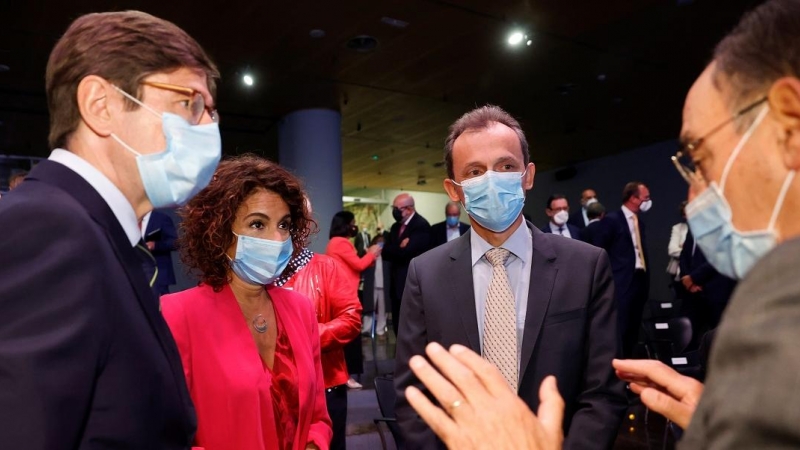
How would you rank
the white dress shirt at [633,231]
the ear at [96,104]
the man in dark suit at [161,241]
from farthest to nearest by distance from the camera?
the white dress shirt at [633,231] < the man in dark suit at [161,241] < the ear at [96,104]

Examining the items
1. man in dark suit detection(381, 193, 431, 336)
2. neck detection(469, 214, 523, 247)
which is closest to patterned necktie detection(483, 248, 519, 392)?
neck detection(469, 214, 523, 247)

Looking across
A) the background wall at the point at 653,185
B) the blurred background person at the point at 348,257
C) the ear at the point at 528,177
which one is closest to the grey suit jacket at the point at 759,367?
the ear at the point at 528,177

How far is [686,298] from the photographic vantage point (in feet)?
21.0

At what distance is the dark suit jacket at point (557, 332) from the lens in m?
1.63

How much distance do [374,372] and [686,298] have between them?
3.72 m

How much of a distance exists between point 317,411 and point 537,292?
0.96m

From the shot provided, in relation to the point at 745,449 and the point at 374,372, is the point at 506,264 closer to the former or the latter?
the point at 745,449

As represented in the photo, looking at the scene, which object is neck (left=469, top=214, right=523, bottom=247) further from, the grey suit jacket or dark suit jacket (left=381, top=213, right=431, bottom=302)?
dark suit jacket (left=381, top=213, right=431, bottom=302)

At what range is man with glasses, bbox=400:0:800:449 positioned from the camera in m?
0.55

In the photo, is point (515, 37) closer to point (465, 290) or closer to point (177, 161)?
point (465, 290)

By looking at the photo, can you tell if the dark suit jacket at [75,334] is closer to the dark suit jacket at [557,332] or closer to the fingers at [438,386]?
the fingers at [438,386]

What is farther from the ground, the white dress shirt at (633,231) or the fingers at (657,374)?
the white dress shirt at (633,231)

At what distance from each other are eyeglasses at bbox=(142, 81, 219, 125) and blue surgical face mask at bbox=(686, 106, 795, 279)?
1131 mm

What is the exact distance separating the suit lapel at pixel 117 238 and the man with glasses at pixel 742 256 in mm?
532
